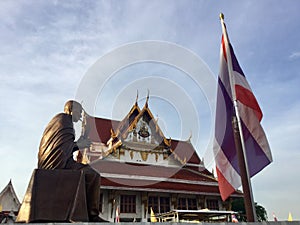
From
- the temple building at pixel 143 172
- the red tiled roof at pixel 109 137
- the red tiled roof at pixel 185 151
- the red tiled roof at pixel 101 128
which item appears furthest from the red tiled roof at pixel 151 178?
the red tiled roof at pixel 101 128

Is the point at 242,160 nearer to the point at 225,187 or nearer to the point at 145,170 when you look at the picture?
the point at 225,187

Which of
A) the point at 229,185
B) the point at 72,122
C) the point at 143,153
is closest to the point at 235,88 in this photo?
the point at 229,185

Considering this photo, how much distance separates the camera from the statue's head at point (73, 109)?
5.36m

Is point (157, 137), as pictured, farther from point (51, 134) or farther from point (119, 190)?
point (51, 134)

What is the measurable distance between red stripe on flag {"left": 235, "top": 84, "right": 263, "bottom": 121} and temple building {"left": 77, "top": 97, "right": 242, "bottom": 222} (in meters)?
8.07

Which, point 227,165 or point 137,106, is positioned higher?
point 137,106

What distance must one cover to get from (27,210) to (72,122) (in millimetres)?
1789

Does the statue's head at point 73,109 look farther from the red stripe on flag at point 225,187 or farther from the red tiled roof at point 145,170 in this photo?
the red tiled roof at point 145,170

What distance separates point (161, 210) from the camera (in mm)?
15039

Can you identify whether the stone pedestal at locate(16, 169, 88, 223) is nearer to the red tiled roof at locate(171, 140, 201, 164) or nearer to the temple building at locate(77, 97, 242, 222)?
the temple building at locate(77, 97, 242, 222)

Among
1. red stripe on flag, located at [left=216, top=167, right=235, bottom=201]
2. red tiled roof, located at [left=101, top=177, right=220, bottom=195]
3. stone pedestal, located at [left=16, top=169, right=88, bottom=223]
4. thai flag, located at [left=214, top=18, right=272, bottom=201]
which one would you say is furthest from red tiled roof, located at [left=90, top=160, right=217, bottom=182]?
stone pedestal, located at [left=16, top=169, right=88, bottom=223]

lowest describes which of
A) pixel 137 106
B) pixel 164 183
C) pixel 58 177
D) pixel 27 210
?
pixel 27 210

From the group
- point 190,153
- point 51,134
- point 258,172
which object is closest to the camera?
point 51,134

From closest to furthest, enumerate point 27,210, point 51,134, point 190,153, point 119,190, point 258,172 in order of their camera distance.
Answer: point 27,210, point 51,134, point 258,172, point 119,190, point 190,153
